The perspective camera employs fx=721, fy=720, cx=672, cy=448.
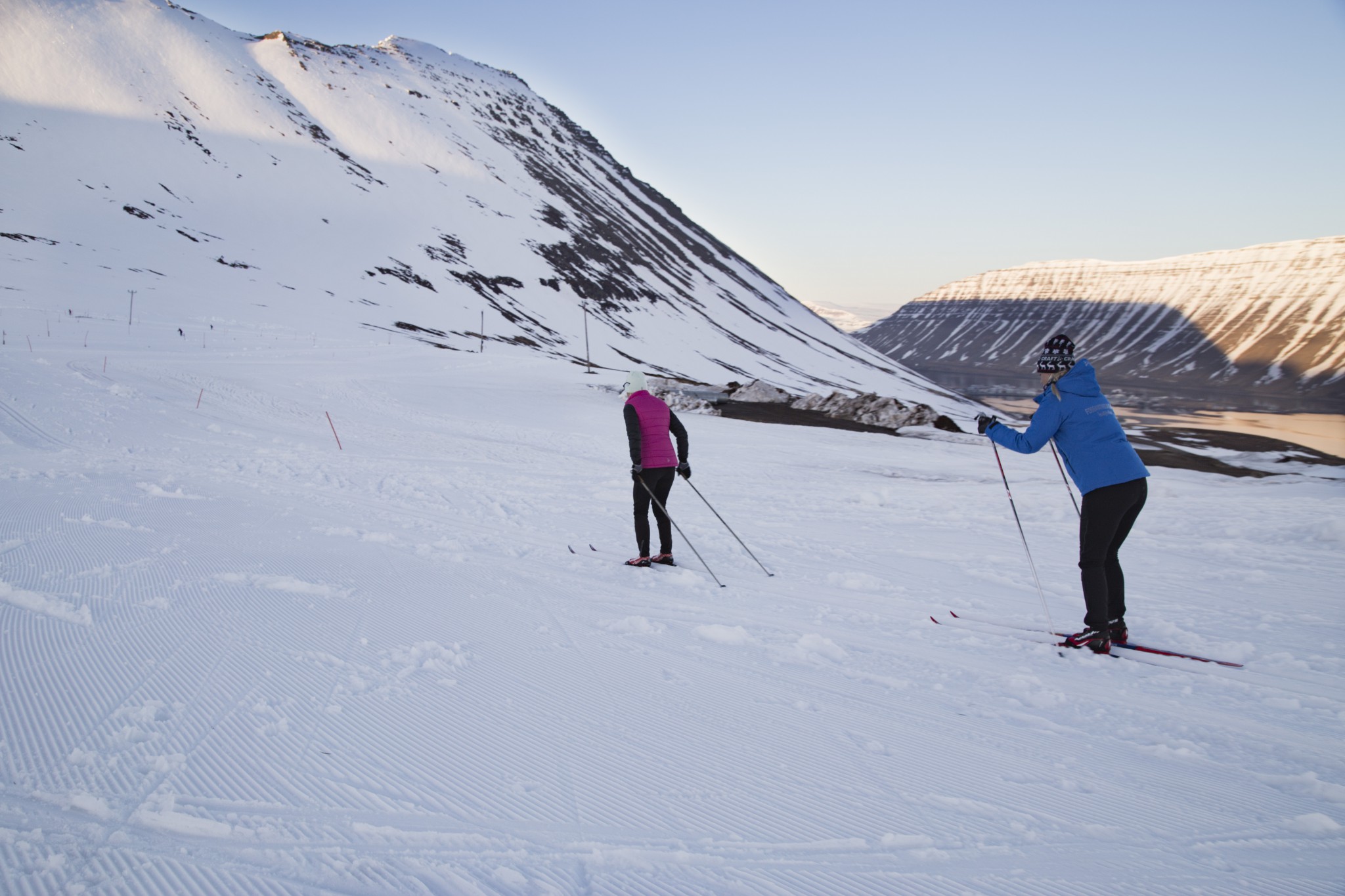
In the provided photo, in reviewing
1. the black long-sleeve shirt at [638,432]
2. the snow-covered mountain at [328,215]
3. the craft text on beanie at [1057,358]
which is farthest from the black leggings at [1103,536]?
the snow-covered mountain at [328,215]

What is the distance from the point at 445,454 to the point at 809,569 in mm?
9577

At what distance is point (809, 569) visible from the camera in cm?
762

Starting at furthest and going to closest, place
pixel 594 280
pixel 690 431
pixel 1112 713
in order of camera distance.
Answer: pixel 594 280 → pixel 690 431 → pixel 1112 713

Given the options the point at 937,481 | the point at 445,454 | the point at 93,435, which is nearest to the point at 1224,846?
the point at 937,481

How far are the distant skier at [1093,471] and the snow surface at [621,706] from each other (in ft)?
1.41

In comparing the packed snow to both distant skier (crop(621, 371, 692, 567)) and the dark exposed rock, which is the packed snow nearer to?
distant skier (crop(621, 371, 692, 567))

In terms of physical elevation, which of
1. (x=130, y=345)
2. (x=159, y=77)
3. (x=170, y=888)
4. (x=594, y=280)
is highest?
(x=159, y=77)

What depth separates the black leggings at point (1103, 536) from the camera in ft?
17.5

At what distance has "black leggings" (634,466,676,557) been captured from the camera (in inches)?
301

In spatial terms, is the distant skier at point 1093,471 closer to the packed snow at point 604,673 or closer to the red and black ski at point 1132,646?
the red and black ski at point 1132,646

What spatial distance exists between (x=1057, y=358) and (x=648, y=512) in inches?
160

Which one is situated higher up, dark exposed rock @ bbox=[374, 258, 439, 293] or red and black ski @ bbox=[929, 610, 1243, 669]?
dark exposed rock @ bbox=[374, 258, 439, 293]

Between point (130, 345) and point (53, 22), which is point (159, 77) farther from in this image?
point (130, 345)

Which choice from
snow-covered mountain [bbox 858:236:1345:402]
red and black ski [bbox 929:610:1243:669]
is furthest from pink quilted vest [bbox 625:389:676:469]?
snow-covered mountain [bbox 858:236:1345:402]
